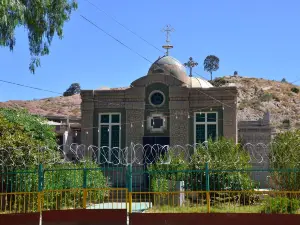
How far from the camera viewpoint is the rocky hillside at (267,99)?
62.2 m

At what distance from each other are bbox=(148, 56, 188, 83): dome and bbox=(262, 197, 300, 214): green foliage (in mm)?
14368

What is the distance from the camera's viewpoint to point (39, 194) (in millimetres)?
14031

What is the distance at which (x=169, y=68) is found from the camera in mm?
28359

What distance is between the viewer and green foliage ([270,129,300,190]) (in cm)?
1614

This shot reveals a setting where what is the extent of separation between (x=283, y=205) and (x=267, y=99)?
5511 centimetres

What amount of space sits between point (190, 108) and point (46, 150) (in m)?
10.1

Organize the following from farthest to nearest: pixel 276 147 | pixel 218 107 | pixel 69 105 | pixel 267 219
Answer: pixel 69 105 → pixel 218 107 → pixel 276 147 → pixel 267 219

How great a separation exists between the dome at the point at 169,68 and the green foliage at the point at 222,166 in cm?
918

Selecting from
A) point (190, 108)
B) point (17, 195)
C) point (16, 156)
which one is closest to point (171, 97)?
point (190, 108)

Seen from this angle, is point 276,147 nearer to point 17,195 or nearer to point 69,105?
point 17,195

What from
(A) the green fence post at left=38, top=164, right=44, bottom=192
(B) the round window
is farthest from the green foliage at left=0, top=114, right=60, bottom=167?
(B) the round window

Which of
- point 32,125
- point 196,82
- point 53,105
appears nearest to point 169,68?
point 196,82

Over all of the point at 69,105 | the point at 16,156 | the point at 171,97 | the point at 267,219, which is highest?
the point at 69,105

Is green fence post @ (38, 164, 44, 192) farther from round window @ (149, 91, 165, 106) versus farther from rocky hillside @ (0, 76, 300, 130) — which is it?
rocky hillside @ (0, 76, 300, 130)
